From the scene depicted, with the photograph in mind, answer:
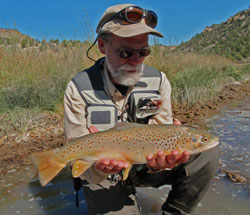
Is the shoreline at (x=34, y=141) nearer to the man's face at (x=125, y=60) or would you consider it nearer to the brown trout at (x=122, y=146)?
the brown trout at (x=122, y=146)

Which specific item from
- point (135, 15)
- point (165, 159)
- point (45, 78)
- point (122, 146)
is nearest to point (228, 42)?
point (45, 78)

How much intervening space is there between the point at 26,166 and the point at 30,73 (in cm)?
328

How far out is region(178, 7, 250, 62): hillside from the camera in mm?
48250

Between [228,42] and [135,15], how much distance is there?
6355 centimetres

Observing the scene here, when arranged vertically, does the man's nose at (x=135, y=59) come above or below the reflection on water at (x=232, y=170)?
above

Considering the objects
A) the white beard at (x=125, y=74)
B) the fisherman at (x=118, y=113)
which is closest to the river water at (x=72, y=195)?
the fisherman at (x=118, y=113)

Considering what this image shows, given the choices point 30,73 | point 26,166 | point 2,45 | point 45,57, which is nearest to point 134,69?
point 26,166

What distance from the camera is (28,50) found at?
7949 millimetres

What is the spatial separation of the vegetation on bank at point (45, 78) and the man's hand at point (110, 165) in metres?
3.34

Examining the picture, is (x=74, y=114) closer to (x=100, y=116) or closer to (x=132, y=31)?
(x=100, y=116)

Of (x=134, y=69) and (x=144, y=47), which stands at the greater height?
(x=144, y=47)

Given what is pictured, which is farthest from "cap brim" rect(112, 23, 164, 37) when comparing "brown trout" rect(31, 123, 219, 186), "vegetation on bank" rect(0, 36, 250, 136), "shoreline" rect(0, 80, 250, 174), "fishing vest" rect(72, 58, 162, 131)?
"vegetation on bank" rect(0, 36, 250, 136)

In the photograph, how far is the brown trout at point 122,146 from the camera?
2182 mm

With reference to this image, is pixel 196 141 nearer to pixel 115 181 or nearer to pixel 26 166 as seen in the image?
pixel 115 181
